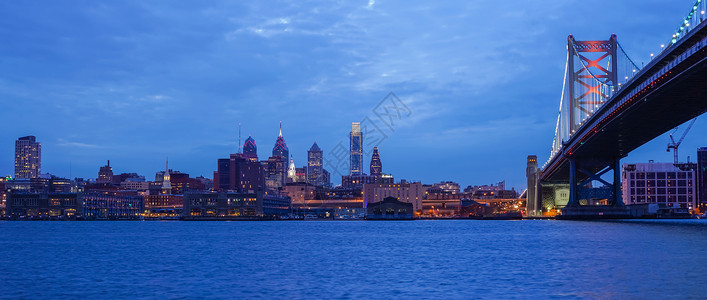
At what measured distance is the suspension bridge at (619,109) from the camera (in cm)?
5246

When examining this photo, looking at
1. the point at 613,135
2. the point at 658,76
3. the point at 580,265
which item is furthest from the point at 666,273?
the point at 613,135

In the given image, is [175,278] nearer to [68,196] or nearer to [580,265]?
[580,265]

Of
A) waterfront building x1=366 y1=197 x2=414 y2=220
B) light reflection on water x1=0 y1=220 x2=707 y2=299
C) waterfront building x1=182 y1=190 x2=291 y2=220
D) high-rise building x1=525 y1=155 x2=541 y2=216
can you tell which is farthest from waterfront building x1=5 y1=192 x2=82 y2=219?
light reflection on water x1=0 y1=220 x2=707 y2=299

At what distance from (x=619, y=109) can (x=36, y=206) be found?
443 ft

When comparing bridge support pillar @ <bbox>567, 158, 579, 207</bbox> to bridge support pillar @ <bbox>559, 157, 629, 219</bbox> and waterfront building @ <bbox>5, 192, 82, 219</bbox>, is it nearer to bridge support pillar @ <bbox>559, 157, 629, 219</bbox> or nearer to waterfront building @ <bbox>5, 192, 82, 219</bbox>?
bridge support pillar @ <bbox>559, 157, 629, 219</bbox>

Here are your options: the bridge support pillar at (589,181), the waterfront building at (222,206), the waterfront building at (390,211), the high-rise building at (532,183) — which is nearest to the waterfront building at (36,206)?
the waterfront building at (222,206)

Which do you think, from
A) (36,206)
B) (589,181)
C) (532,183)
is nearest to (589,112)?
(589,181)

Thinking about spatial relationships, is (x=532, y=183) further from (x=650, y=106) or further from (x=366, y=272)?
(x=366, y=272)

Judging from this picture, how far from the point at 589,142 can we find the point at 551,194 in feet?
195

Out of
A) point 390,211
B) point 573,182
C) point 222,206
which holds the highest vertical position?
point 573,182

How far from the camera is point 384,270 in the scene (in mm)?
34125

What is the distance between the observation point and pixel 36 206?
16962 cm

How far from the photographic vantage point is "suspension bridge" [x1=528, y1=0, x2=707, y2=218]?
5246cm

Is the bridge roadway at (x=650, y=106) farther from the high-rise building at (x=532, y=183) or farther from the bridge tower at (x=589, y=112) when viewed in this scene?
the high-rise building at (x=532, y=183)
